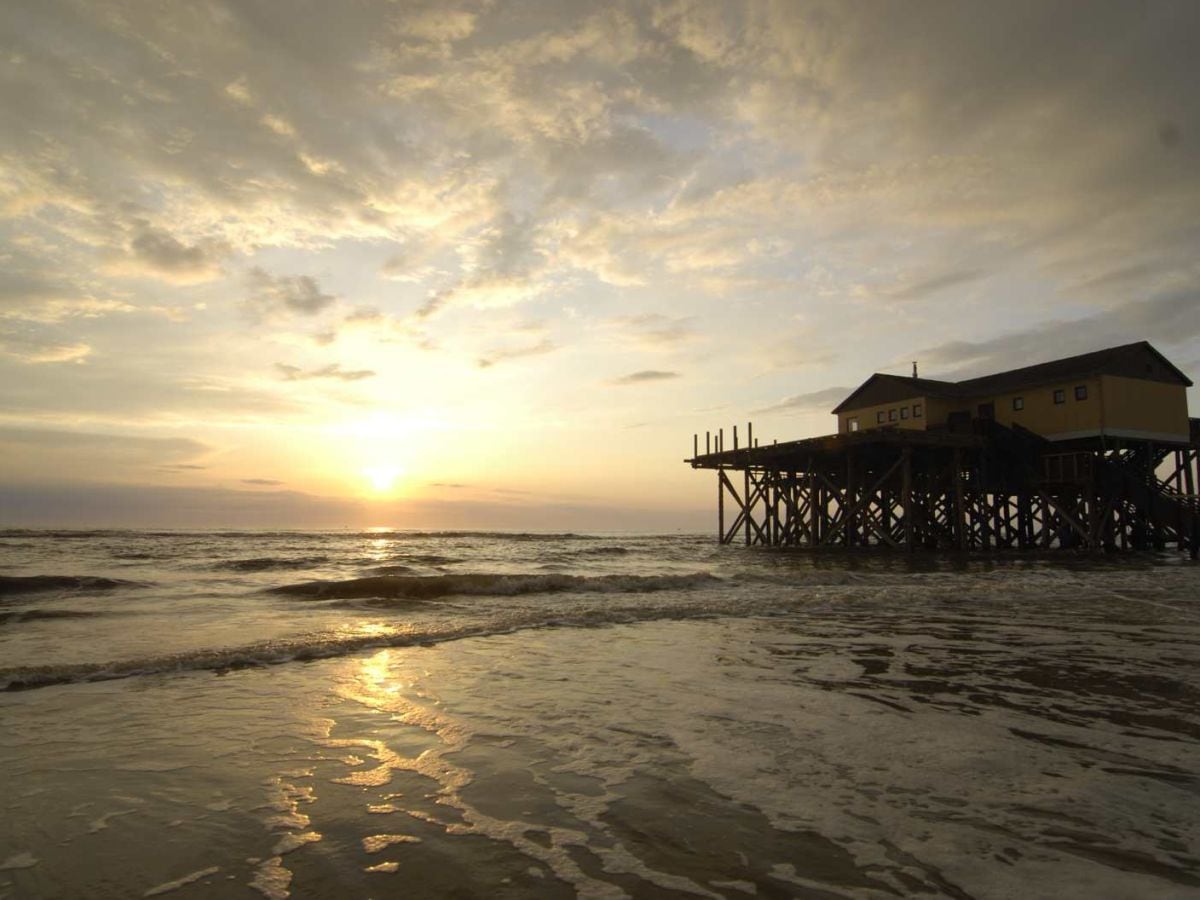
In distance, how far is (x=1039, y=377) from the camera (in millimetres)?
32219

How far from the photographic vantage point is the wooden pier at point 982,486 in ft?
98.1

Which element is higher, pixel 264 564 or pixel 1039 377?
pixel 1039 377

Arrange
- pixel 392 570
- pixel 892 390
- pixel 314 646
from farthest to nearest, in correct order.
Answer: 1. pixel 892 390
2. pixel 392 570
3. pixel 314 646

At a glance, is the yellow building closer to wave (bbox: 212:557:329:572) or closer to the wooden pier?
the wooden pier

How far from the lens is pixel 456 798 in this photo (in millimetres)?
3492

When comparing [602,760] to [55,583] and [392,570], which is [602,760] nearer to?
[55,583]

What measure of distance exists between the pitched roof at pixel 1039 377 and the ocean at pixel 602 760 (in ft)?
83.1

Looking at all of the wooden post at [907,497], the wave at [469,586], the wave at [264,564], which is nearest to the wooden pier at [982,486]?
the wooden post at [907,497]

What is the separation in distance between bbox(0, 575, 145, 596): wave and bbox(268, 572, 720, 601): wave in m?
3.82

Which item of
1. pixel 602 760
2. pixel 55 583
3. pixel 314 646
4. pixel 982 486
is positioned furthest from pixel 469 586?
pixel 982 486

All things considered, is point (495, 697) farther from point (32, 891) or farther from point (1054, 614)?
point (1054, 614)

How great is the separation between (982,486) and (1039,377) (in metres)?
5.72

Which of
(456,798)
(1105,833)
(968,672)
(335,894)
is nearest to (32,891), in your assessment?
(335,894)

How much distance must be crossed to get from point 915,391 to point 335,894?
3732 centimetres
